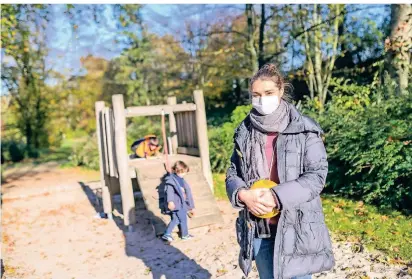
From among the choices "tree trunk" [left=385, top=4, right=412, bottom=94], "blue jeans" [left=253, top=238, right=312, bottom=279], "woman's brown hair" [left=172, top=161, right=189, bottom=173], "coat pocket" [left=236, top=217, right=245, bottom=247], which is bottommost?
"woman's brown hair" [left=172, top=161, right=189, bottom=173]

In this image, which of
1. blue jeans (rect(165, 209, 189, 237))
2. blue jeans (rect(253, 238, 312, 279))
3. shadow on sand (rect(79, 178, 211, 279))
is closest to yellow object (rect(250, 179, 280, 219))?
blue jeans (rect(253, 238, 312, 279))

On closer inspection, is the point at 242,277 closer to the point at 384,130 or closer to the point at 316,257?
the point at 316,257

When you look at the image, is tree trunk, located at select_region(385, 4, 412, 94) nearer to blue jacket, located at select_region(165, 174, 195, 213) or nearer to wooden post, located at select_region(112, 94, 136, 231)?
blue jacket, located at select_region(165, 174, 195, 213)

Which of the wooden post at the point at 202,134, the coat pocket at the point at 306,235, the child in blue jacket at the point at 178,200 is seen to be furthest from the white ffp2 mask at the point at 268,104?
the wooden post at the point at 202,134

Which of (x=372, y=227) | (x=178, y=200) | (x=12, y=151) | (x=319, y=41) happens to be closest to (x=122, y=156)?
(x=178, y=200)

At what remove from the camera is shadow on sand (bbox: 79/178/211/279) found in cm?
472

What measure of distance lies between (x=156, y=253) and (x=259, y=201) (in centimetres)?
389

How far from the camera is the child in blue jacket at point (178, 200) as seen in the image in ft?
19.1

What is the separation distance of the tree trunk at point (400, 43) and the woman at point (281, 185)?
6348mm

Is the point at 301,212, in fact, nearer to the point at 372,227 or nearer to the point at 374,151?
the point at 372,227

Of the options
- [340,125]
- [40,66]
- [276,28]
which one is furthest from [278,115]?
[40,66]

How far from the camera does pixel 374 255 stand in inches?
178

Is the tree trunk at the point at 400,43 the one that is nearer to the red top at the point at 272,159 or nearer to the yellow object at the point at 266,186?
the red top at the point at 272,159

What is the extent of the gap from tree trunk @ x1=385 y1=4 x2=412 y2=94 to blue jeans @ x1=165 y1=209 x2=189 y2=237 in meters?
4.69
